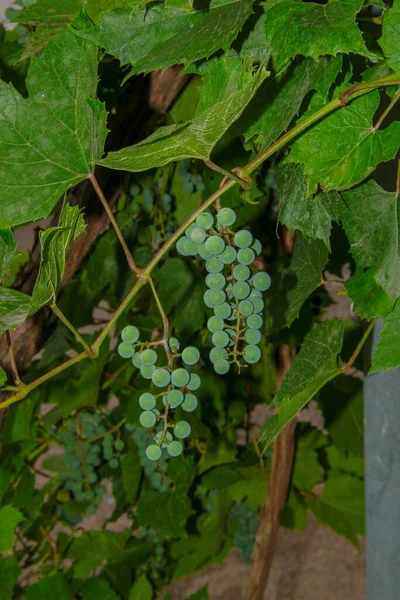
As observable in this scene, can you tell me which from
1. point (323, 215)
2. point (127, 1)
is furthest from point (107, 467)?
point (127, 1)

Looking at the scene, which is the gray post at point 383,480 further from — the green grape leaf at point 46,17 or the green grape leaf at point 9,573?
the green grape leaf at point 9,573

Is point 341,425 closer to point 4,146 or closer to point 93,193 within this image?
point 93,193

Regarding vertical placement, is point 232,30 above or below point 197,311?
above

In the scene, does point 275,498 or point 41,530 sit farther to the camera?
point 41,530

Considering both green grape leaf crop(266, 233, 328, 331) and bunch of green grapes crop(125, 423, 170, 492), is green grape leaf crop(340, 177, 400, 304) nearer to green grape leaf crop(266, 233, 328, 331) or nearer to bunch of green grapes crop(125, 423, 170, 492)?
green grape leaf crop(266, 233, 328, 331)

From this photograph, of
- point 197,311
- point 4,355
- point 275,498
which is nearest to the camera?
point 4,355

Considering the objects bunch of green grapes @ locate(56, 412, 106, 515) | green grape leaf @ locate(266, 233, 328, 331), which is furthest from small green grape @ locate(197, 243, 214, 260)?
bunch of green grapes @ locate(56, 412, 106, 515)
